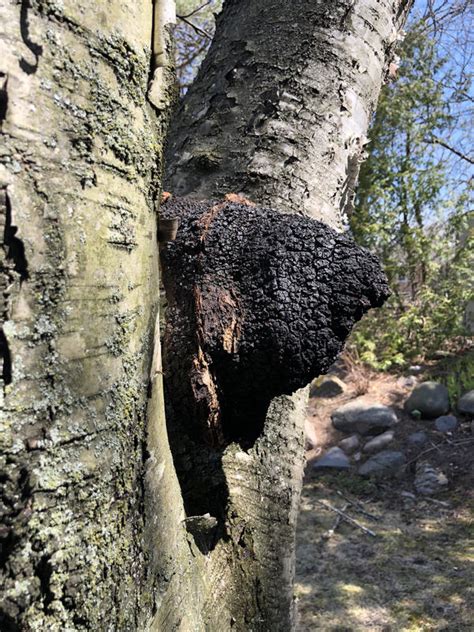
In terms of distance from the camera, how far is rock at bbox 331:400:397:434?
18.7 ft

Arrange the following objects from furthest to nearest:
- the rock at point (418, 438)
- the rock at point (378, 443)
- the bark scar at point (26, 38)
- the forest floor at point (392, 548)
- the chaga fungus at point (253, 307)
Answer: the rock at point (378, 443)
the rock at point (418, 438)
the forest floor at point (392, 548)
the chaga fungus at point (253, 307)
the bark scar at point (26, 38)

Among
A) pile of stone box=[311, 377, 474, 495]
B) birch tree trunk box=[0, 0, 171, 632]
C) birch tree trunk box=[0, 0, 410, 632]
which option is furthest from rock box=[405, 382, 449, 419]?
birch tree trunk box=[0, 0, 171, 632]

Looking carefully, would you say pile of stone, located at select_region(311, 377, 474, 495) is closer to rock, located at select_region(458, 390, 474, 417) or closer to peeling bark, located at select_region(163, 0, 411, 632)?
rock, located at select_region(458, 390, 474, 417)

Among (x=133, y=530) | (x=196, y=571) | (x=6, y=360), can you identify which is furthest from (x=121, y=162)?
(x=196, y=571)

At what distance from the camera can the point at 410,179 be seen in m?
7.16

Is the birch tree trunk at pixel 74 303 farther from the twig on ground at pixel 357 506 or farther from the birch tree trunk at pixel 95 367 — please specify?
the twig on ground at pixel 357 506

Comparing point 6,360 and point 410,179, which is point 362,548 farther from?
point 410,179

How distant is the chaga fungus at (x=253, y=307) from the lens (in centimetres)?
81

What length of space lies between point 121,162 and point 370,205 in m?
6.95

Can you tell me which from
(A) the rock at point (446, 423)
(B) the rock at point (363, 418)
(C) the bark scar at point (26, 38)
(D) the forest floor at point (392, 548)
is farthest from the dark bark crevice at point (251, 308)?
(B) the rock at point (363, 418)

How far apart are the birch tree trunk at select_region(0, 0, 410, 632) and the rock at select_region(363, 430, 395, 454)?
4710 mm

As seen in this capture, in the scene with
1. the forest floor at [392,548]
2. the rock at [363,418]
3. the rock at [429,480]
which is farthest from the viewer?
the rock at [363,418]

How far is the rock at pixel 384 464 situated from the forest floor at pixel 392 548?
75 millimetres

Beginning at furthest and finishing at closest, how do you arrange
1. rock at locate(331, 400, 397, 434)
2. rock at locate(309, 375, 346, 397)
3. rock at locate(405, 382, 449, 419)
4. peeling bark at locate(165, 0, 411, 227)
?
rock at locate(309, 375, 346, 397), rock at locate(331, 400, 397, 434), rock at locate(405, 382, 449, 419), peeling bark at locate(165, 0, 411, 227)
